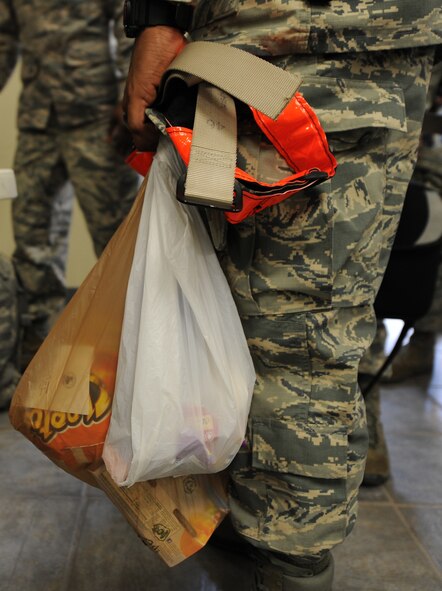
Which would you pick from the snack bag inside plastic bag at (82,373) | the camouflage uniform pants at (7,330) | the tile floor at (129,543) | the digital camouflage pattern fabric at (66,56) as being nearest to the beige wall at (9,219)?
the digital camouflage pattern fabric at (66,56)

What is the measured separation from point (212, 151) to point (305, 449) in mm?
384

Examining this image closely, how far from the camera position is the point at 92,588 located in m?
0.97

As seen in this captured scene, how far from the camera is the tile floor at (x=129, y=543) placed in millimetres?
996

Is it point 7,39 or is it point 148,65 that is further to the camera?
point 7,39

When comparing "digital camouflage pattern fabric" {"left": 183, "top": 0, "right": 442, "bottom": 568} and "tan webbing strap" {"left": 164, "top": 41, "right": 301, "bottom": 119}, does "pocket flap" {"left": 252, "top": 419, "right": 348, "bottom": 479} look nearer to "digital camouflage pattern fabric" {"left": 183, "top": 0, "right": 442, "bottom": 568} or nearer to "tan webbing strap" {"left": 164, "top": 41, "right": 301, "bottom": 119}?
"digital camouflage pattern fabric" {"left": 183, "top": 0, "right": 442, "bottom": 568}

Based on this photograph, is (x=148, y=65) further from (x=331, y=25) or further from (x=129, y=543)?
(x=129, y=543)

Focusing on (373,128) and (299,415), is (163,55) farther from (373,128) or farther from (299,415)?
(299,415)

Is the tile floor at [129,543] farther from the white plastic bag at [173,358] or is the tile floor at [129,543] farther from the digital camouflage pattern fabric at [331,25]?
the digital camouflage pattern fabric at [331,25]

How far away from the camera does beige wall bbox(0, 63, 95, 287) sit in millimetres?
2703

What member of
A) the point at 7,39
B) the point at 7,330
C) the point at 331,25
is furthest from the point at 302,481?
the point at 7,39

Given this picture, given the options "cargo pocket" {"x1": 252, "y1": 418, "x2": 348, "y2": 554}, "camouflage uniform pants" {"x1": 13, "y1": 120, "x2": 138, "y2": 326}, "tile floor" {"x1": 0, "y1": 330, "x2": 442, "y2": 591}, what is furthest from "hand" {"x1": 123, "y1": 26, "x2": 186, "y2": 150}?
"camouflage uniform pants" {"x1": 13, "y1": 120, "x2": 138, "y2": 326}

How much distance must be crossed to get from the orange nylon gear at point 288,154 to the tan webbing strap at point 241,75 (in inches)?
0.8

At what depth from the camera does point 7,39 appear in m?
1.78

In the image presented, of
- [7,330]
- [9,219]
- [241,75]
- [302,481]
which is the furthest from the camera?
[9,219]
